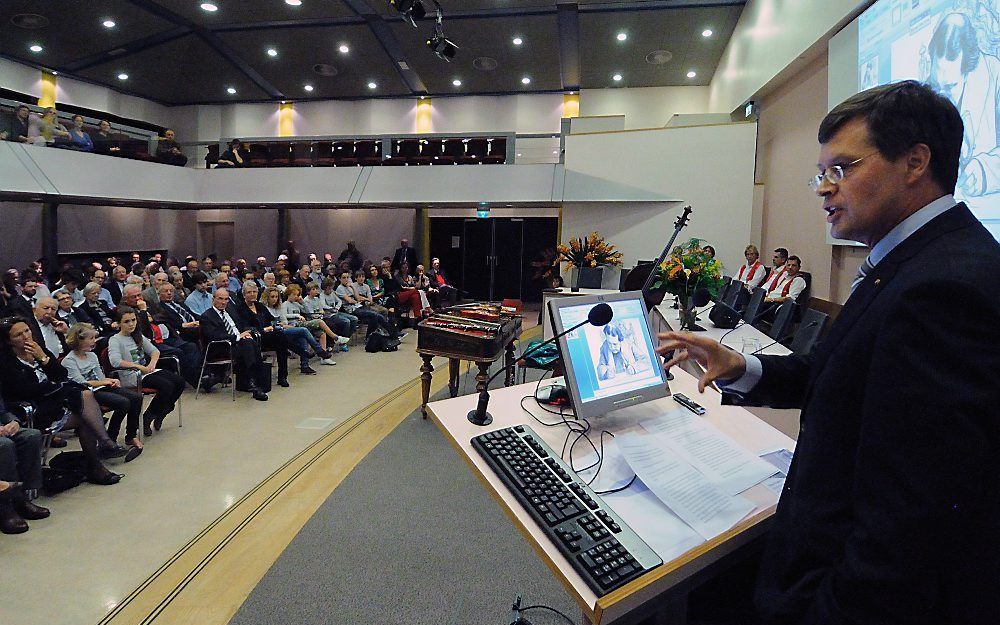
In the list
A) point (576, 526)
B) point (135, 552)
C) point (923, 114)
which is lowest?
point (135, 552)

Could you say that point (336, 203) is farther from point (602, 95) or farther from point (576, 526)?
point (576, 526)

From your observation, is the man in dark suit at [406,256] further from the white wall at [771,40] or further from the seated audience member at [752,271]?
the white wall at [771,40]

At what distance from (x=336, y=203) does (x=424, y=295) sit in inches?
160

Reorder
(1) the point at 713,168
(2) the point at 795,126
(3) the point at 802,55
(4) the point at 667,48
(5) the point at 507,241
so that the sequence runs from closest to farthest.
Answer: (3) the point at 802,55
(2) the point at 795,126
(1) the point at 713,168
(4) the point at 667,48
(5) the point at 507,241

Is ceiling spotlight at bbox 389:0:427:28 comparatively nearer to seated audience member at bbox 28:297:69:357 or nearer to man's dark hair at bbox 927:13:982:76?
seated audience member at bbox 28:297:69:357

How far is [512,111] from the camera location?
1647cm

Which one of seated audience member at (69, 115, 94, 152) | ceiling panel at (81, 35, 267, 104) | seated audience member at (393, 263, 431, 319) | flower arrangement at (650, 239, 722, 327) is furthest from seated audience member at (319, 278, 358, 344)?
ceiling panel at (81, 35, 267, 104)

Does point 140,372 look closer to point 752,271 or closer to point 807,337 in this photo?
point 807,337

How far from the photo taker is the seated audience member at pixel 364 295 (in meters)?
9.53

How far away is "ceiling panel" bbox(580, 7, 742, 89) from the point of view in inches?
449

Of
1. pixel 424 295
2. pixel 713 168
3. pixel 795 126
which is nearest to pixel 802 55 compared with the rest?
pixel 795 126

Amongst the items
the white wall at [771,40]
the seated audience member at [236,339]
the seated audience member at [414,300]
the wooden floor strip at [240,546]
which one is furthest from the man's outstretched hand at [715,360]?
the seated audience member at [414,300]

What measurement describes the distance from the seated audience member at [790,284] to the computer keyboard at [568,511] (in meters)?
6.85

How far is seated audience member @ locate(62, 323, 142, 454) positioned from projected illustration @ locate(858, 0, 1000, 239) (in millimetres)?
5604
